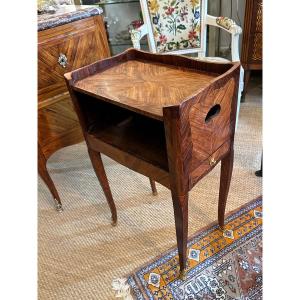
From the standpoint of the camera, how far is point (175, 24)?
1648mm

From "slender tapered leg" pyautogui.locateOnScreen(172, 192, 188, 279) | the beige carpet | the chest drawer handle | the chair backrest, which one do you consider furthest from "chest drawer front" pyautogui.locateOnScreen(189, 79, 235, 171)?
the chair backrest

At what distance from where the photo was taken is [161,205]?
4.54 ft

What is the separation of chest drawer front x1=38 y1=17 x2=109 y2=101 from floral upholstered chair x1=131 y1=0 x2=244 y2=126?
323 mm

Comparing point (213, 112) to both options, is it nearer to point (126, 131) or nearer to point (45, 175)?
point (126, 131)

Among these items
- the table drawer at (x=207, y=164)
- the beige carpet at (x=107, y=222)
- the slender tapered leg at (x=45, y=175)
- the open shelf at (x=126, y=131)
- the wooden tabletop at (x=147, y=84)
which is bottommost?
the beige carpet at (x=107, y=222)

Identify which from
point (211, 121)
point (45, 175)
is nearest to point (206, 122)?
point (211, 121)

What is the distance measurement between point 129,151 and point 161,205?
59cm

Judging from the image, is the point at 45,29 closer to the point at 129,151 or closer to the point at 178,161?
the point at 129,151

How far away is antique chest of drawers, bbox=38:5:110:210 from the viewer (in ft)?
3.66

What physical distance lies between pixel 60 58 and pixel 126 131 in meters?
0.48

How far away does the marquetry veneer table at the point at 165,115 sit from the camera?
693mm

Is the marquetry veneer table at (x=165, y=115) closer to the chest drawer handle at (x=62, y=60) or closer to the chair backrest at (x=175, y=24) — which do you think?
the chest drawer handle at (x=62, y=60)

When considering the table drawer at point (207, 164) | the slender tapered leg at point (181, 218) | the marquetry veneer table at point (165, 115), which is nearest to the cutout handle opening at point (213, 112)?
the marquetry veneer table at point (165, 115)
